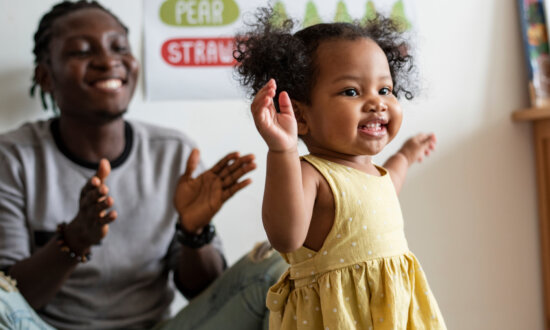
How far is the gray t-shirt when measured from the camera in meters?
1.30

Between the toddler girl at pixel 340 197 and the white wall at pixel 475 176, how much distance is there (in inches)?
33.0

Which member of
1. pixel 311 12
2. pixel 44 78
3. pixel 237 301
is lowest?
pixel 237 301

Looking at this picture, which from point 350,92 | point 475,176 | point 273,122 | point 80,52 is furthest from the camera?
point 475,176

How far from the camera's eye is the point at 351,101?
804 millimetres

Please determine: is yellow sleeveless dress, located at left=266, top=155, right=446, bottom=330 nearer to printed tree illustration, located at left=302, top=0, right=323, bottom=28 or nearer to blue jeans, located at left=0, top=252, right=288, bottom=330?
blue jeans, located at left=0, top=252, right=288, bottom=330

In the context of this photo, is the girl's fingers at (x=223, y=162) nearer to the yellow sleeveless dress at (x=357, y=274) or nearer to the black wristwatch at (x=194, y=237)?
the black wristwatch at (x=194, y=237)

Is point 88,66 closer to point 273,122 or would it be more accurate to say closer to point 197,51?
point 197,51

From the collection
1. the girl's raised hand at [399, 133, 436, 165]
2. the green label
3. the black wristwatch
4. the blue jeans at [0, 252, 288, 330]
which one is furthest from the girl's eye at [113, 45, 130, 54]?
the girl's raised hand at [399, 133, 436, 165]

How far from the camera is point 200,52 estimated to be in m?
1.63

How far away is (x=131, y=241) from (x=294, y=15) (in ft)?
2.30

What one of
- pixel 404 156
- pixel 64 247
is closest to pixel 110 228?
pixel 64 247

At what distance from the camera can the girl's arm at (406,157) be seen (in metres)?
1.03

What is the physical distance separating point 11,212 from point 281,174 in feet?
2.59

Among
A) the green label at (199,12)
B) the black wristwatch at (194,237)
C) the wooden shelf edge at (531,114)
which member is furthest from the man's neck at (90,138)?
the wooden shelf edge at (531,114)
